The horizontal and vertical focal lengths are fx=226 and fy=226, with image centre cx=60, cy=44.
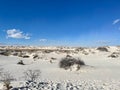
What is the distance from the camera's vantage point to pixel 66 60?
896 inches

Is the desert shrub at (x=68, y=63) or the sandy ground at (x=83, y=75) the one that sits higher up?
the desert shrub at (x=68, y=63)

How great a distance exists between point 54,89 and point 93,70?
10.1 meters

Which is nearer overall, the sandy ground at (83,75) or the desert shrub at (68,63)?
the sandy ground at (83,75)

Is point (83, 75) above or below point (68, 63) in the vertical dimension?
below

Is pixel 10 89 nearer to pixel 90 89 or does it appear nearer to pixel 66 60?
pixel 90 89

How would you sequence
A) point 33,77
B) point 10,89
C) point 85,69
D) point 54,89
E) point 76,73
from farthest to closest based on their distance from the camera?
point 85,69 → point 76,73 → point 33,77 → point 54,89 → point 10,89

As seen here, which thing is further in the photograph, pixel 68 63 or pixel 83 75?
pixel 68 63

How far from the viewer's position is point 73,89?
39.6 feet

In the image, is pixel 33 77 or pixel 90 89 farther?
pixel 33 77

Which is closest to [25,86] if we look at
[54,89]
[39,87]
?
[39,87]

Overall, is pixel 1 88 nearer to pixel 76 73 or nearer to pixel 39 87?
pixel 39 87

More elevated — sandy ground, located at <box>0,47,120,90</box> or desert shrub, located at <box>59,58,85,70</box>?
desert shrub, located at <box>59,58,85,70</box>

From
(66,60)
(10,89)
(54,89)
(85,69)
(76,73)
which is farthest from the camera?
(66,60)

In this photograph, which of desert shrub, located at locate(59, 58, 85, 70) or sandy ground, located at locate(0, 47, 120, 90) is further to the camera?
desert shrub, located at locate(59, 58, 85, 70)
